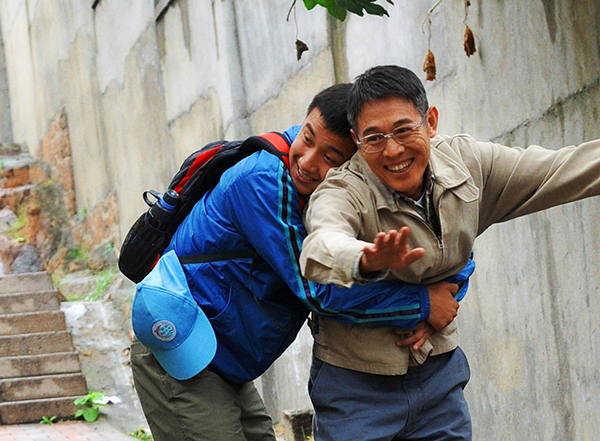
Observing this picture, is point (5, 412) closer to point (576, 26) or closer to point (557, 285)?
point (557, 285)

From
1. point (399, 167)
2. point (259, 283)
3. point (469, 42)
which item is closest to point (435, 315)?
point (399, 167)

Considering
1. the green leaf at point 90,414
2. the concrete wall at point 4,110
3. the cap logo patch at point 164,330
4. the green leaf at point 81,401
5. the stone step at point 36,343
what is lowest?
the green leaf at point 90,414

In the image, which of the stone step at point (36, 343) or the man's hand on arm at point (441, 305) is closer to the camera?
the man's hand on arm at point (441, 305)

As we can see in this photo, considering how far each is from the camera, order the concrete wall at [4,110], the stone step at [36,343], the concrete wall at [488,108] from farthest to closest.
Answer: the concrete wall at [4,110], the stone step at [36,343], the concrete wall at [488,108]

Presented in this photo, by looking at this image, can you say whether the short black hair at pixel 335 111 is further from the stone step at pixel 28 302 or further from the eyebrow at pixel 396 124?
the stone step at pixel 28 302

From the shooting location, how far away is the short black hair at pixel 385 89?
2.40 m

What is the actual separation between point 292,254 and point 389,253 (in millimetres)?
588

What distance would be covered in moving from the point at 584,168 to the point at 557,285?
1186mm

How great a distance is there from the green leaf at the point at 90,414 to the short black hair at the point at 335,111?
5246 mm

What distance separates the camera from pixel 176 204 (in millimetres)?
2994

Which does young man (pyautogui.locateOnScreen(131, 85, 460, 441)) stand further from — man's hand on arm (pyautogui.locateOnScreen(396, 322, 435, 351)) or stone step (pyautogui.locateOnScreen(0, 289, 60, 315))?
stone step (pyautogui.locateOnScreen(0, 289, 60, 315))

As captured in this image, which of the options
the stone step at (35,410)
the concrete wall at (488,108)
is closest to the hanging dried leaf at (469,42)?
the concrete wall at (488,108)

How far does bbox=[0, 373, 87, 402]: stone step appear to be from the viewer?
24.9 feet

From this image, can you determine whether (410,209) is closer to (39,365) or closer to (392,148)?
(392,148)
